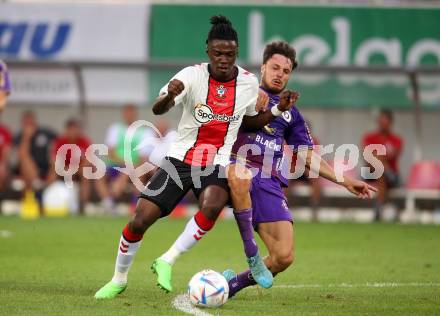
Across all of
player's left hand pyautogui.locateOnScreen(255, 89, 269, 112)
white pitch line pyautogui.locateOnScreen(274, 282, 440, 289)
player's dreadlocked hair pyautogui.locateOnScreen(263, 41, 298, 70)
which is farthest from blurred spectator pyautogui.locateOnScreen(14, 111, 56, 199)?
player's left hand pyautogui.locateOnScreen(255, 89, 269, 112)

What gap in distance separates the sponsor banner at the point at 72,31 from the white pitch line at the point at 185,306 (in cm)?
1262

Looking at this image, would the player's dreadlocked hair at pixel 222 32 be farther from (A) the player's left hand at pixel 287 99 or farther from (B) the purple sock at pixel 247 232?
(B) the purple sock at pixel 247 232

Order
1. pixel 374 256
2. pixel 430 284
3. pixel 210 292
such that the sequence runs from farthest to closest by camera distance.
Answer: pixel 374 256 → pixel 430 284 → pixel 210 292

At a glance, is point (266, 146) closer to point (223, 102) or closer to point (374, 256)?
point (223, 102)

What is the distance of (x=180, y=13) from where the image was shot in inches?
826

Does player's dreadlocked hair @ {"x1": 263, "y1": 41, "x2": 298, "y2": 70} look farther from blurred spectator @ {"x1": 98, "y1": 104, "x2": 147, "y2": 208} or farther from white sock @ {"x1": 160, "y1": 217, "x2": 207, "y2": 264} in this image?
blurred spectator @ {"x1": 98, "y1": 104, "x2": 147, "y2": 208}

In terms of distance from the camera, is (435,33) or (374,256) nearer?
(374,256)

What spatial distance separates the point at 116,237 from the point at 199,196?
7.27 meters

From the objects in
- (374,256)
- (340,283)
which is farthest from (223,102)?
(374,256)

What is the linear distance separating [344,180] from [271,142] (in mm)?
737

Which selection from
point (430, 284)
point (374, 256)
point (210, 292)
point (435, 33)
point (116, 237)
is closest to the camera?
point (210, 292)

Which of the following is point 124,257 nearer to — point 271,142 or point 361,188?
point 271,142

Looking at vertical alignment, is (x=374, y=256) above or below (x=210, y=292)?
below

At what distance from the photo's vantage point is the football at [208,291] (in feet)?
27.0
